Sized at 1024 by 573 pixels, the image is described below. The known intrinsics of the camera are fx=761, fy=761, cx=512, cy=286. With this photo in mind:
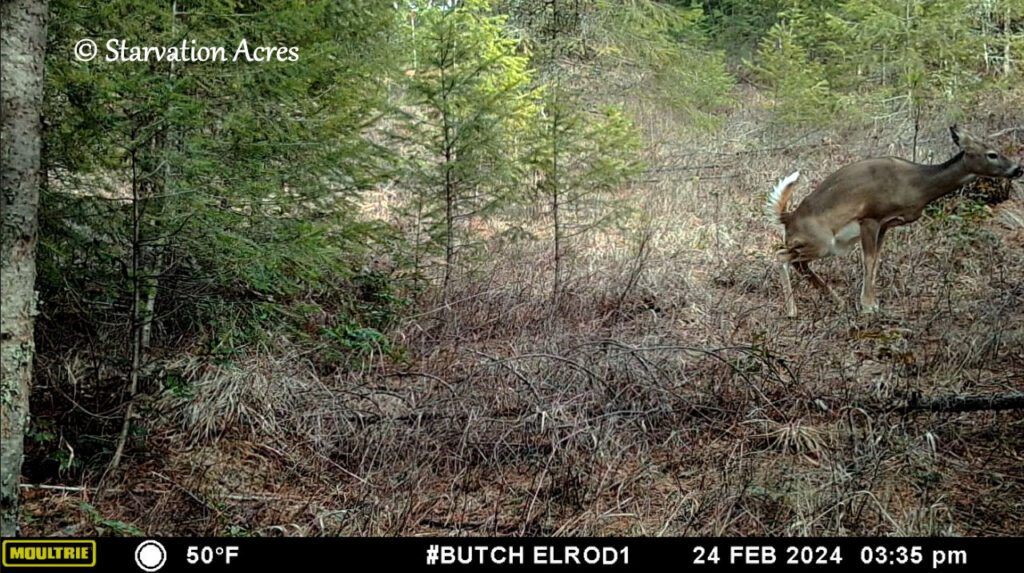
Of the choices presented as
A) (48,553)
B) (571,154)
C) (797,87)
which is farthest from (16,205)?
(797,87)

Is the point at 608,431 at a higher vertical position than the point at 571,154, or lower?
lower

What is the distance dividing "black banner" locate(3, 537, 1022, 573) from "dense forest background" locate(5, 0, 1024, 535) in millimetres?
176

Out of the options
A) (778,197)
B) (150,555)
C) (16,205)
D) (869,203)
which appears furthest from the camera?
(778,197)

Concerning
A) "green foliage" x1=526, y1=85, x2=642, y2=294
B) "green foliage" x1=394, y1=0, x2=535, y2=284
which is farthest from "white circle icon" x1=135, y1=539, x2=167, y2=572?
"green foliage" x1=526, y1=85, x2=642, y2=294

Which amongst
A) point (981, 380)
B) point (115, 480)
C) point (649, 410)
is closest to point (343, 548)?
point (115, 480)

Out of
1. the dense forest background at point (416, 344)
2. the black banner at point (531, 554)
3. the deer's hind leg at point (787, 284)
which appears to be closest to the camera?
the black banner at point (531, 554)

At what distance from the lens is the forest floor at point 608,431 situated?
388cm

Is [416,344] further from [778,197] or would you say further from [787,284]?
[778,197]

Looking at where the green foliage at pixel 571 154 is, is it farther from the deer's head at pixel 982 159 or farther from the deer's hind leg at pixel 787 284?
the deer's head at pixel 982 159

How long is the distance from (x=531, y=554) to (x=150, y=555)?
1720 millimetres

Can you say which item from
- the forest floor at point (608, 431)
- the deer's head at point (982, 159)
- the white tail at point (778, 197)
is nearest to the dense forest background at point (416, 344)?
the forest floor at point (608, 431)

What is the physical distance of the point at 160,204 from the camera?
201 inches

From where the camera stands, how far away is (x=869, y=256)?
7.21 meters

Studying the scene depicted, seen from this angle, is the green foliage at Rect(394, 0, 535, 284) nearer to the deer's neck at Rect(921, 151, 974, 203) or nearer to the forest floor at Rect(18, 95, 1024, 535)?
the forest floor at Rect(18, 95, 1024, 535)
